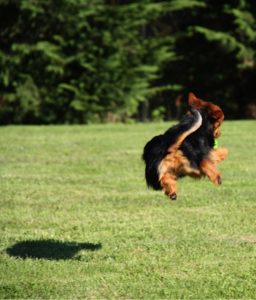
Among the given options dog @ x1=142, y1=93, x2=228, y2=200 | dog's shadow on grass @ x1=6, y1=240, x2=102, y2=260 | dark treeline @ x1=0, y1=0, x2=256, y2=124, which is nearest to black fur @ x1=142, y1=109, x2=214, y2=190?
dog @ x1=142, y1=93, x2=228, y2=200

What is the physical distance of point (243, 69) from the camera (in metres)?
23.3

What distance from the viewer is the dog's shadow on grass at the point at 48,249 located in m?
6.81

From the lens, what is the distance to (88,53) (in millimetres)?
20359

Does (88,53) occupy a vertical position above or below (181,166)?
above

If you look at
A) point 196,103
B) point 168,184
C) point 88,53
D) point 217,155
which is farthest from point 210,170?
point 88,53

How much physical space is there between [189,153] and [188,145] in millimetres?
69

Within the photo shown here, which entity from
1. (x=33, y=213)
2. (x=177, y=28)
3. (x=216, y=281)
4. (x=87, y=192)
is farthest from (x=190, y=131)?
(x=177, y=28)

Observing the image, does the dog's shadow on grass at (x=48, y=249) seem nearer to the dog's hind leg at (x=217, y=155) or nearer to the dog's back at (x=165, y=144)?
the dog's back at (x=165, y=144)

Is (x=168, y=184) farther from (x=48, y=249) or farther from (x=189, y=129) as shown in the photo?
(x=48, y=249)

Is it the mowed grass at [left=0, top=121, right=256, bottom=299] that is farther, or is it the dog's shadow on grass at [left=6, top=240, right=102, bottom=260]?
the dog's shadow on grass at [left=6, top=240, right=102, bottom=260]

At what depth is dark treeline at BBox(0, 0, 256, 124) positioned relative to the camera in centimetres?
2009

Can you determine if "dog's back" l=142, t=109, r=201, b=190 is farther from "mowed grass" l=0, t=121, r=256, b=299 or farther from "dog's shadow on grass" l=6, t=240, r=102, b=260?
"dog's shadow on grass" l=6, t=240, r=102, b=260

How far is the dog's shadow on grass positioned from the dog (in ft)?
3.33

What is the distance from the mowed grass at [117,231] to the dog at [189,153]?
72 centimetres
